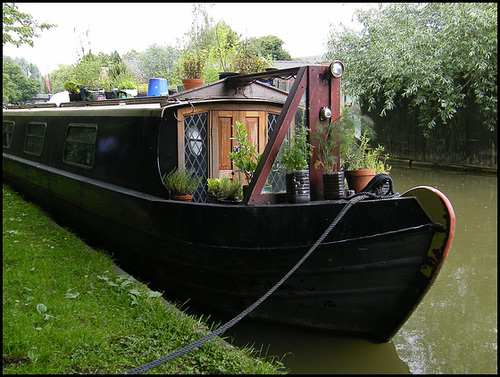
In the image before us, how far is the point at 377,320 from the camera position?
4629 millimetres

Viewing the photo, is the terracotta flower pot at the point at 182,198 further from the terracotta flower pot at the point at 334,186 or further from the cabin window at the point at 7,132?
the cabin window at the point at 7,132

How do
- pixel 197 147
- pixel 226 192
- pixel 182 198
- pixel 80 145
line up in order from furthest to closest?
pixel 80 145 < pixel 197 147 < pixel 182 198 < pixel 226 192

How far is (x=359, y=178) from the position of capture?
4777 millimetres

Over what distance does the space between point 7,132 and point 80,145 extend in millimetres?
5393

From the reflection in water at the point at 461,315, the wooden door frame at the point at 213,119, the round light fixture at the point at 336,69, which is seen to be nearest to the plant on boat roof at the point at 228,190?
the wooden door frame at the point at 213,119

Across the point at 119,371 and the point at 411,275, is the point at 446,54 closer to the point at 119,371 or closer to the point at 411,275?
the point at 411,275

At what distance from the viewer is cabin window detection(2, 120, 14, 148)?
11.3 metres

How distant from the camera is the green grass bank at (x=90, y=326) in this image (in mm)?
3361

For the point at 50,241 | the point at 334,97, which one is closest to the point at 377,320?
the point at 334,97

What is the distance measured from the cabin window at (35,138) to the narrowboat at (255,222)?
2496 millimetres

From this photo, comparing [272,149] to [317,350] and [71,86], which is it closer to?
[317,350]

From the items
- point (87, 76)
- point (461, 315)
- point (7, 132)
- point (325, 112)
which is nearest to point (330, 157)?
point (325, 112)

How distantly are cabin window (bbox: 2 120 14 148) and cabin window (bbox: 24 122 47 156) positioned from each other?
1.47 meters

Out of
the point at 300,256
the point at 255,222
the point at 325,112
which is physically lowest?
the point at 300,256
